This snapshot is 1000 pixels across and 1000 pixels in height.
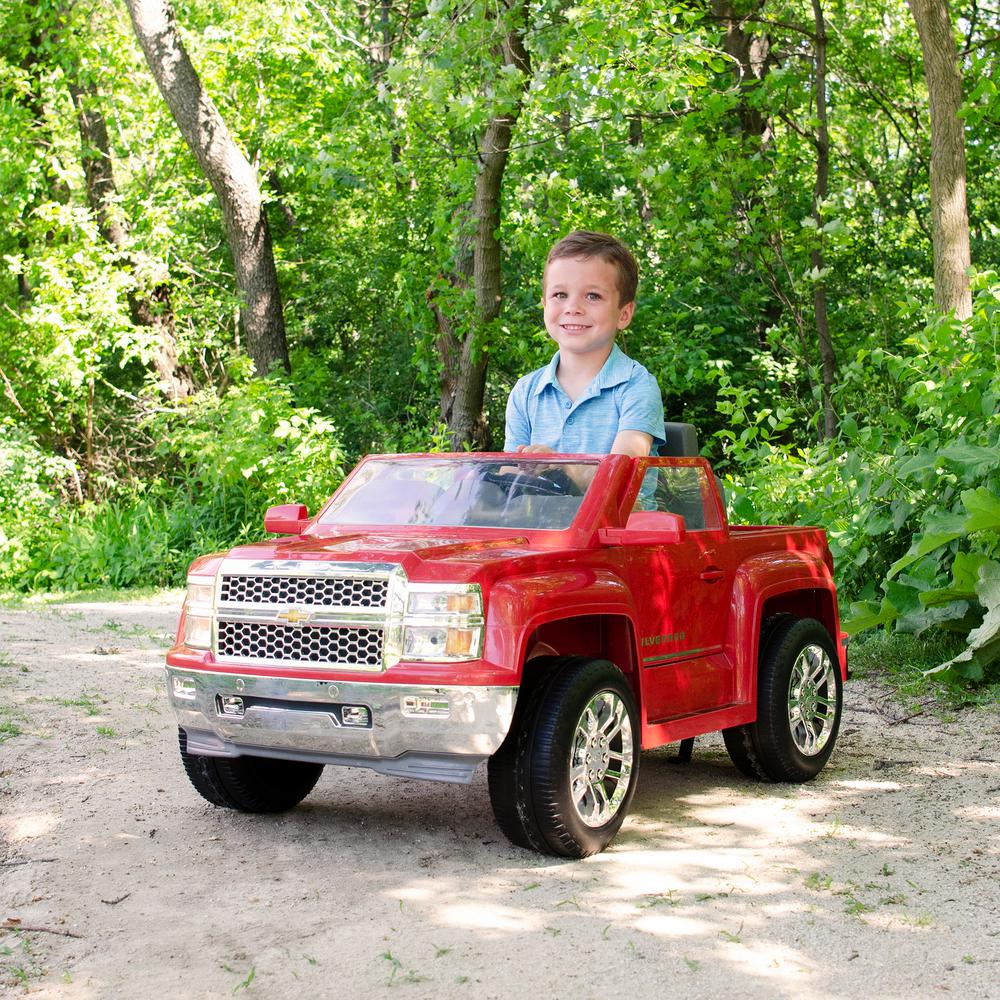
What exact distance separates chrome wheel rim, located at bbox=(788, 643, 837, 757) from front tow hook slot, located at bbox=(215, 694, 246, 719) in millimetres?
2443

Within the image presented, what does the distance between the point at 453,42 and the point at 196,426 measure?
20.9 ft

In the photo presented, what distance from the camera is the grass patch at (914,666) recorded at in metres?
8.05

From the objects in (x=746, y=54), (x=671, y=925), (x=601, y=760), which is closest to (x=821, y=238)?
(x=746, y=54)

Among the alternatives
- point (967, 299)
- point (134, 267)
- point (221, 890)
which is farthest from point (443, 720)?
point (134, 267)

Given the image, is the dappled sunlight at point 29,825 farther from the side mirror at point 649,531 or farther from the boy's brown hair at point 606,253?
the boy's brown hair at point 606,253

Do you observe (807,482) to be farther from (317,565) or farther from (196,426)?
(196,426)

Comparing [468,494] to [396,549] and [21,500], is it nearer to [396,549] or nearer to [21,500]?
[396,549]

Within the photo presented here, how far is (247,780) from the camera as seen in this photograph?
213 inches

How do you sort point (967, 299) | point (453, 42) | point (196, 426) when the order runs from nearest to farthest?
point (967, 299)
point (453, 42)
point (196, 426)

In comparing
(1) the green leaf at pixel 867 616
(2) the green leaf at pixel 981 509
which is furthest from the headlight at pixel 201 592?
(1) the green leaf at pixel 867 616

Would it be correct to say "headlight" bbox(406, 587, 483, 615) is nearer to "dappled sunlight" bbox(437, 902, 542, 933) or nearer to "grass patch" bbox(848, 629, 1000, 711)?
"dappled sunlight" bbox(437, 902, 542, 933)

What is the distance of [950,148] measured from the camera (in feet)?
35.4

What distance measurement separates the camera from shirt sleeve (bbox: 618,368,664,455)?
19.1 feet

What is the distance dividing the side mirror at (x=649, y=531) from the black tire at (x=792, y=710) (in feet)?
3.96
